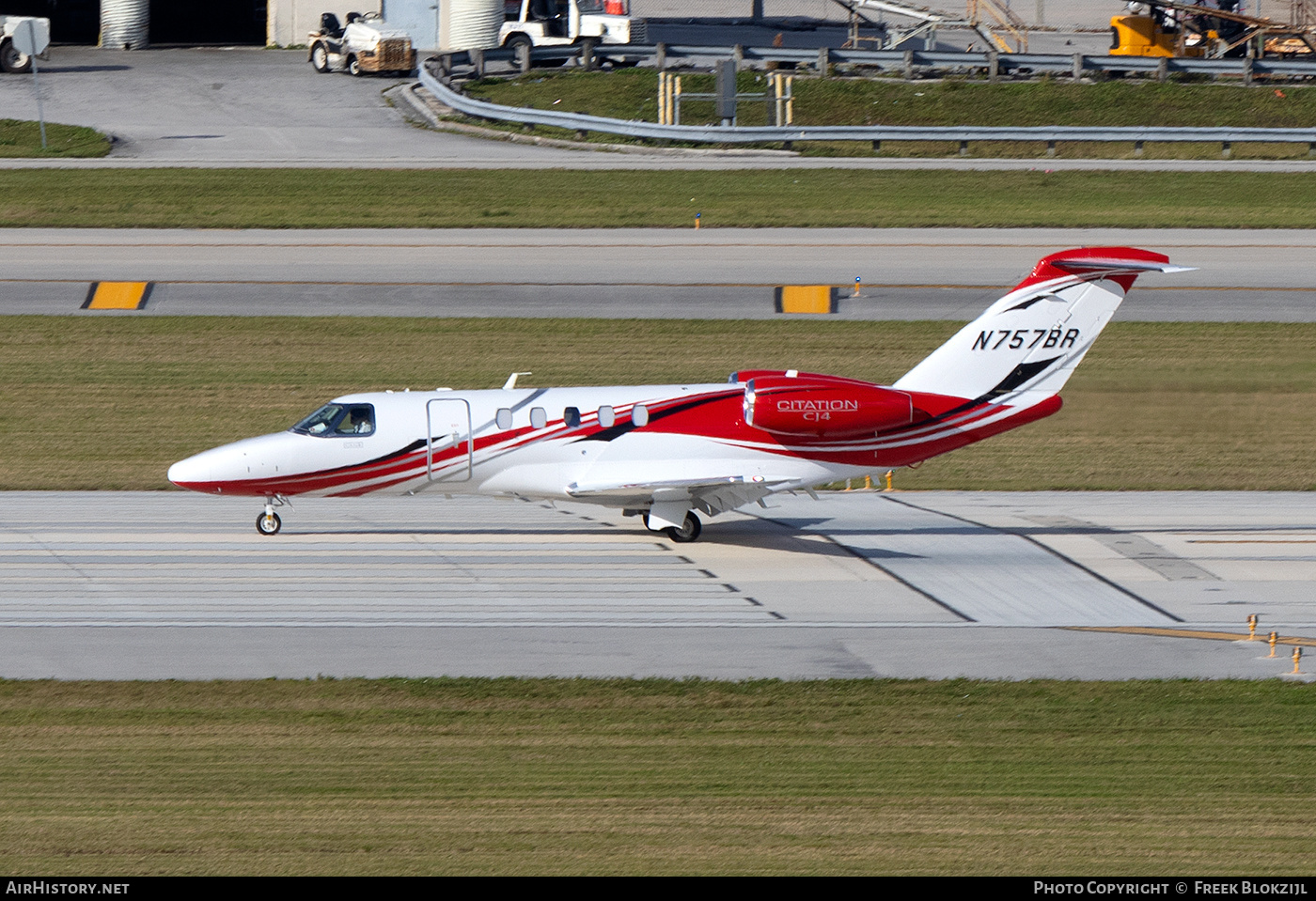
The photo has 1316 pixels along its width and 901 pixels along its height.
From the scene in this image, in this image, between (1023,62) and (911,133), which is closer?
(911,133)

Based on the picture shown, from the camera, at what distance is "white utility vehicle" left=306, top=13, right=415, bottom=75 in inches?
2712

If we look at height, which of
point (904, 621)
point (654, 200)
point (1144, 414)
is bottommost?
point (904, 621)

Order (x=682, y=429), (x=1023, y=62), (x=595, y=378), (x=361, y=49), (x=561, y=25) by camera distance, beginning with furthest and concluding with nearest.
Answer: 1. (x=561, y=25)
2. (x=361, y=49)
3. (x=1023, y=62)
4. (x=595, y=378)
5. (x=682, y=429)

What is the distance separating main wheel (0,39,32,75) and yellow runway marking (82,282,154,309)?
1180 inches

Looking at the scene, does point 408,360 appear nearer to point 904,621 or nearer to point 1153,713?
point 904,621

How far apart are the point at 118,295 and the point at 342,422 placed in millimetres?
18653

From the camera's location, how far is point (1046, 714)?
63.4ft

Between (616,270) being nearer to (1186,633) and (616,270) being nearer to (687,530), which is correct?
(687,530)

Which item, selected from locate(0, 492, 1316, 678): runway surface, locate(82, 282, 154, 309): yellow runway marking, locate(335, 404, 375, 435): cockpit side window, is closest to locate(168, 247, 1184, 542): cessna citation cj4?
locate(335, 404, 375, 435): cockpit side window

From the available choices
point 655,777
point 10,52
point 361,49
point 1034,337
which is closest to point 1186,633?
point 1034,337

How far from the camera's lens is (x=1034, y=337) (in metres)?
27.9

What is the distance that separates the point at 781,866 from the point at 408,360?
2613 centimetres

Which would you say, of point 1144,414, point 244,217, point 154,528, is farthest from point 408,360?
point 1144,414

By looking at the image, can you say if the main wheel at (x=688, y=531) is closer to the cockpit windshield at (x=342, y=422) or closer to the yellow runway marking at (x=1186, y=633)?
the cockpit windshield at (x=342, y=422)
